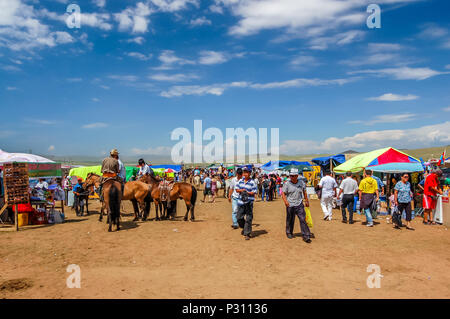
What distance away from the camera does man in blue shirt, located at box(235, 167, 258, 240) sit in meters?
8.98

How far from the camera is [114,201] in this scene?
10055 millimetres

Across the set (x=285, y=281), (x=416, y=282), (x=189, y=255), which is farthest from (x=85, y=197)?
(x=416, y=282)

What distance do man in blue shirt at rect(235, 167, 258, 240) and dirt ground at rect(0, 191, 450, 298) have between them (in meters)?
0.39

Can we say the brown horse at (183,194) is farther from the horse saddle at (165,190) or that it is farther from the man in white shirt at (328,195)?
the man in white shirt at (328,195)

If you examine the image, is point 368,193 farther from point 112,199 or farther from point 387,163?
point 112,199

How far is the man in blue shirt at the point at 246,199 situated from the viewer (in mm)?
8977

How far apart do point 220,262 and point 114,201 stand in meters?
4.95

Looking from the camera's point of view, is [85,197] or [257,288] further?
[85,197]

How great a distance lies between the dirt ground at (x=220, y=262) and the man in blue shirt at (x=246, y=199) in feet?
1.27

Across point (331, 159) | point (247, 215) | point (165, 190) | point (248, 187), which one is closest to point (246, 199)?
point (248, 187)
